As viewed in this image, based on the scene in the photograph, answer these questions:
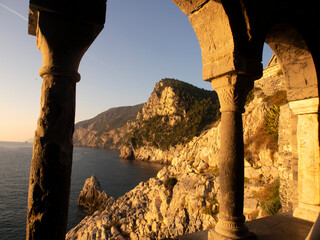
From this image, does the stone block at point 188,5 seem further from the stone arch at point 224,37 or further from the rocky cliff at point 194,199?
the rocky cliff at point 194,199

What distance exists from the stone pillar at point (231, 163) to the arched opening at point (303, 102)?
7.73ft

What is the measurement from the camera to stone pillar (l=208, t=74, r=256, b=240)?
3.46 meters

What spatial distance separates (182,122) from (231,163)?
70827mm

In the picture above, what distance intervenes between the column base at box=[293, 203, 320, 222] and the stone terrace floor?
0.54 ft

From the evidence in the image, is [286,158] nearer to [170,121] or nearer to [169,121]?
[170,121]

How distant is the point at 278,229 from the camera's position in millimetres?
4266

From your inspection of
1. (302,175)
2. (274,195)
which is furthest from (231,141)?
(274,195)

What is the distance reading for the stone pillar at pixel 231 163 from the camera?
346 cm

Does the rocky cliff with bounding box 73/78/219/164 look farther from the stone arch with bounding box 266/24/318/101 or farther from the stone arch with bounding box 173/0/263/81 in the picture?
the stone arch with bounding box 173/0/263/81

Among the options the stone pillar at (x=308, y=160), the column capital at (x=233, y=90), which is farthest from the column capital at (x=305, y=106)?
the column capital at (x=233, y=90)

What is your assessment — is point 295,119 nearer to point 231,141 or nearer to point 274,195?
point 231,141

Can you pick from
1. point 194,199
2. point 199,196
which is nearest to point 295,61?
point 199,196

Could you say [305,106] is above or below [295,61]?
below

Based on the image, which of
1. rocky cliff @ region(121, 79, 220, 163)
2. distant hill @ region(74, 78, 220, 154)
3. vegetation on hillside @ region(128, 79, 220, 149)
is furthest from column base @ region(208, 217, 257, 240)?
vegetation on hillside @ region(128, 79, 220, 149)
